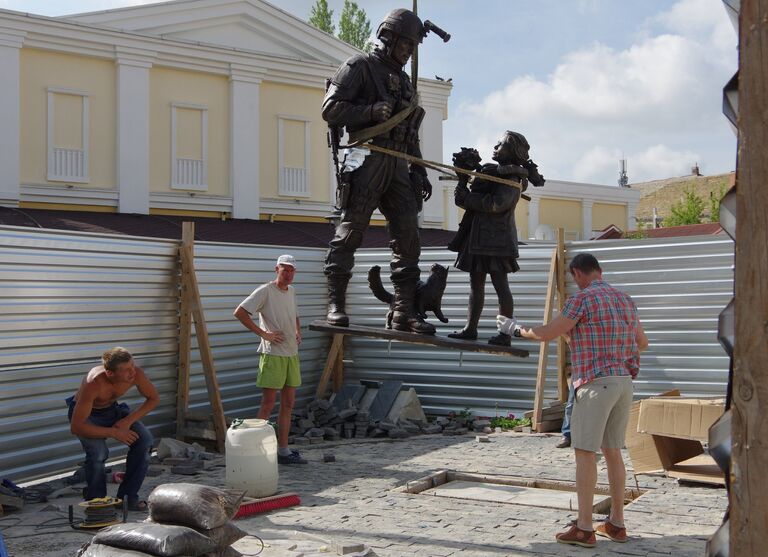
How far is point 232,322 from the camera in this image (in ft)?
37.9

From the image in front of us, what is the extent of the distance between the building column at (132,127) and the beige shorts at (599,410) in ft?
46.9

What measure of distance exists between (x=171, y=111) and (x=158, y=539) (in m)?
15.1

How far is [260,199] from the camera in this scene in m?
20.5

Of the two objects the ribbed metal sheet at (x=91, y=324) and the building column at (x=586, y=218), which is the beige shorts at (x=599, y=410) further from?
the building column at (x=586, y=218)

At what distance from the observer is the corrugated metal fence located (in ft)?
28.5

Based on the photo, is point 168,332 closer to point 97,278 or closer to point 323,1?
point 97,278

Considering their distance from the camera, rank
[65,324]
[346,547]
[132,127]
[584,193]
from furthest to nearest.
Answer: [584,193]
[132,127]
[65,324]
[346,547]

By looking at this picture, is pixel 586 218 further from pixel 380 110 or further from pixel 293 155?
pixel 380 110

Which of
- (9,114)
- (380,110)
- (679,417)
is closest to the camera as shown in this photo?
(380,110)

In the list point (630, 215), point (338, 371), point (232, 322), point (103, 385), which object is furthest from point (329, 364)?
point (630, 215)

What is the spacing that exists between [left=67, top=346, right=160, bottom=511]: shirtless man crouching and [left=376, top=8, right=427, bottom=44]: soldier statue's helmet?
11.1 feet

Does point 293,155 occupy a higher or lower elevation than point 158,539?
higher

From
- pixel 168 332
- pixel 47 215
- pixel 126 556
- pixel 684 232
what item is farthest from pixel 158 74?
pixel 684 232

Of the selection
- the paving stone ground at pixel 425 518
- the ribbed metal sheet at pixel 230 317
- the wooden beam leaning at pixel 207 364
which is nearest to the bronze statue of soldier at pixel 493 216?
the paving stone ground at pixel 425 518
